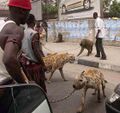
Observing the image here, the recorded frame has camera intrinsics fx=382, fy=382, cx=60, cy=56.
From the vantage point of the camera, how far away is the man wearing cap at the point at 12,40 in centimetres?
297

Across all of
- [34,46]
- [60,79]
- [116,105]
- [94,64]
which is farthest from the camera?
[94,64]

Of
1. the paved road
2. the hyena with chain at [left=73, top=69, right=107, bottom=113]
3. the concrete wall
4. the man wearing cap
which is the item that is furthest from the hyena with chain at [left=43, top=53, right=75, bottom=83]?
the concrete wall

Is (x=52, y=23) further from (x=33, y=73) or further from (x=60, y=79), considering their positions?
(x=33, y=73)

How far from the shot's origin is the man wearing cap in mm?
2969

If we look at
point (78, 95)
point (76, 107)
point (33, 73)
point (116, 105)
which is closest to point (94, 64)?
point (78, 95)

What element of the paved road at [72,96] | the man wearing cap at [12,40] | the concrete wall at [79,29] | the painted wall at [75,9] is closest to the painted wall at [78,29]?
the concrete wall at [79,29]

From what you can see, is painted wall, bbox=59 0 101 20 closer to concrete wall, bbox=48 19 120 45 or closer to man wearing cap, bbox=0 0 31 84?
concrete wall, bbox=48 19 120 45

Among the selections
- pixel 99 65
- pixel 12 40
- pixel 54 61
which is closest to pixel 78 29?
pixel 99 65

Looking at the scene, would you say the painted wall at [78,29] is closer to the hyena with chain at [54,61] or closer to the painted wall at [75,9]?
the painted wall at [75,9]

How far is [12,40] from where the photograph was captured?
302cm

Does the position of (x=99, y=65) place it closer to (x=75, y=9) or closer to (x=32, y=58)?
(x=32, y=58)

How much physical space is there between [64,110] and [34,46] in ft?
5.74

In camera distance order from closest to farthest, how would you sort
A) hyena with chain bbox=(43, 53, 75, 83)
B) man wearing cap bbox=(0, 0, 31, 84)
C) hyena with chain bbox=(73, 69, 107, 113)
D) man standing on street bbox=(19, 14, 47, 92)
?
man wearing cap bbox=(0, 0, 31, 84), man standing on street bbox=(19, 14, 47, 92), hyena with chain bbox=(73, 69, 107, 113), hyena with chain bbox=(43, 53, 75, 83)

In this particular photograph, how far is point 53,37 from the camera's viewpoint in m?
23.7
